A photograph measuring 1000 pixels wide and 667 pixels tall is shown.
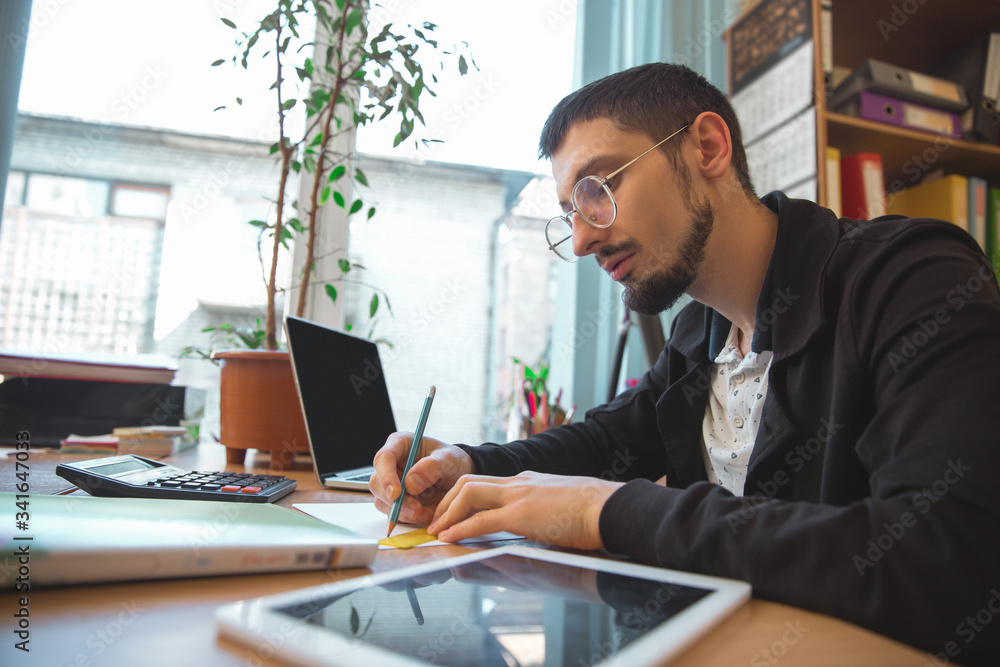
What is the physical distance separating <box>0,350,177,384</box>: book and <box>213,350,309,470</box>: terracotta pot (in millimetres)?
279

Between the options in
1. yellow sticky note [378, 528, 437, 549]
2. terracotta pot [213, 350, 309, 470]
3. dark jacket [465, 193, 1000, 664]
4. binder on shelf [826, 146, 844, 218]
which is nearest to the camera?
dark jacket [465, 193, 1000, 664]

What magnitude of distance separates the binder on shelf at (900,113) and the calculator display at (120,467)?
1.97 m

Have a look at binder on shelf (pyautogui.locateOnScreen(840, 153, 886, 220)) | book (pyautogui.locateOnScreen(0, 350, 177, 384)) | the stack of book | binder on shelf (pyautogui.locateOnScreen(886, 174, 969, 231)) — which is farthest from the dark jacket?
binder on shelf (pyautogui.locateOnScreen(886, 174, 969, 231))

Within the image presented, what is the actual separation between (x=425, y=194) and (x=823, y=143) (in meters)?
1.17

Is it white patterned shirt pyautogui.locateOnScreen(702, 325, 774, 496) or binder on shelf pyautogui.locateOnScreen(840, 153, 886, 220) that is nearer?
white patterned shirt pyautogui.locateOnScreen(702, 325, 774, 496)

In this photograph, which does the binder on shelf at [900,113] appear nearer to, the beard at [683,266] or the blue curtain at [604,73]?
the blue curtain at [604,73]

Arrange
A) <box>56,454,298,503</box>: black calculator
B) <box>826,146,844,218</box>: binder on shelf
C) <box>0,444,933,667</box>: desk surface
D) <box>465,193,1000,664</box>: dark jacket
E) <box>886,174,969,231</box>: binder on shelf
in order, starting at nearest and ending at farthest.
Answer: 1. <box>0,444,933,667</box>: desk surface
2. <box>465,193,1000,664</box>: dark jacket
3. <box>56,454,298,503</box>: black calculator
4. <box>826,146,844,218</box>: binder on shelf
5. <box>886,174,969,231</box>: binder on shelf

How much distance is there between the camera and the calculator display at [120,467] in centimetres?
72

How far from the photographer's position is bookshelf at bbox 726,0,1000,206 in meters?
1.72

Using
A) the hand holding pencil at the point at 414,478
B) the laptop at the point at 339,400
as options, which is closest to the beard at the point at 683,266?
the hand holding pencil at the point at 414,478

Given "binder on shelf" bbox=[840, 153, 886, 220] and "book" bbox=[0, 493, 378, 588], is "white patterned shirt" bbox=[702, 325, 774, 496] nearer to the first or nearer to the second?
"book" bbox=[0, 493, 378, 588]

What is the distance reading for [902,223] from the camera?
0.76 metres

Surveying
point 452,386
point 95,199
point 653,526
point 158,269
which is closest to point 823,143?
point 452,386

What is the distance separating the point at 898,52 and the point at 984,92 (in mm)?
304
